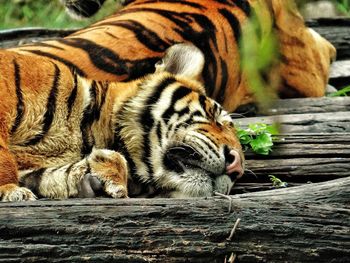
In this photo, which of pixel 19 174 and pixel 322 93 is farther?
pixel 322 93

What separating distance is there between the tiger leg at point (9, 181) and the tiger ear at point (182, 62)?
0.91m

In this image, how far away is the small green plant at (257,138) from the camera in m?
3.08

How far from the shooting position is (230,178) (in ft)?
8.33

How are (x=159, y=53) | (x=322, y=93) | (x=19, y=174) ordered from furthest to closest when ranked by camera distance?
1. (x=322, y=93)
2. (x=159, y=53)
3. (x=19, y=174)

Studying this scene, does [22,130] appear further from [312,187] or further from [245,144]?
[245,144]

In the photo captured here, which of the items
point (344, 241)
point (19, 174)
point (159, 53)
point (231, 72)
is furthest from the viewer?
point (231, 72)

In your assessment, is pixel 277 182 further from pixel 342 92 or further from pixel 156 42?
pixel 342 92

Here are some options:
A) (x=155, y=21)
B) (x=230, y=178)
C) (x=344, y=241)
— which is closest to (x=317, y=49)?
(x=155, y=21)

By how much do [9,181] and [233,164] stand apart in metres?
0.78

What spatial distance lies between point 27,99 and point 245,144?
110 cm

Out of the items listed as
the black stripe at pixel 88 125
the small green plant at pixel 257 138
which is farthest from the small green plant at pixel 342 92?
the black stripe at pixel 88 125

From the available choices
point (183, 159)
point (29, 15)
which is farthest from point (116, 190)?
point (29, 15)

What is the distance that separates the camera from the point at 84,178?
2.28 m

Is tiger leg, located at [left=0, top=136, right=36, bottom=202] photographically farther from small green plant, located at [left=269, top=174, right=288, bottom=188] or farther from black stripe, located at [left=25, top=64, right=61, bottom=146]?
small green plant, located at [left=269, top=174, right=288, bottom=188]
